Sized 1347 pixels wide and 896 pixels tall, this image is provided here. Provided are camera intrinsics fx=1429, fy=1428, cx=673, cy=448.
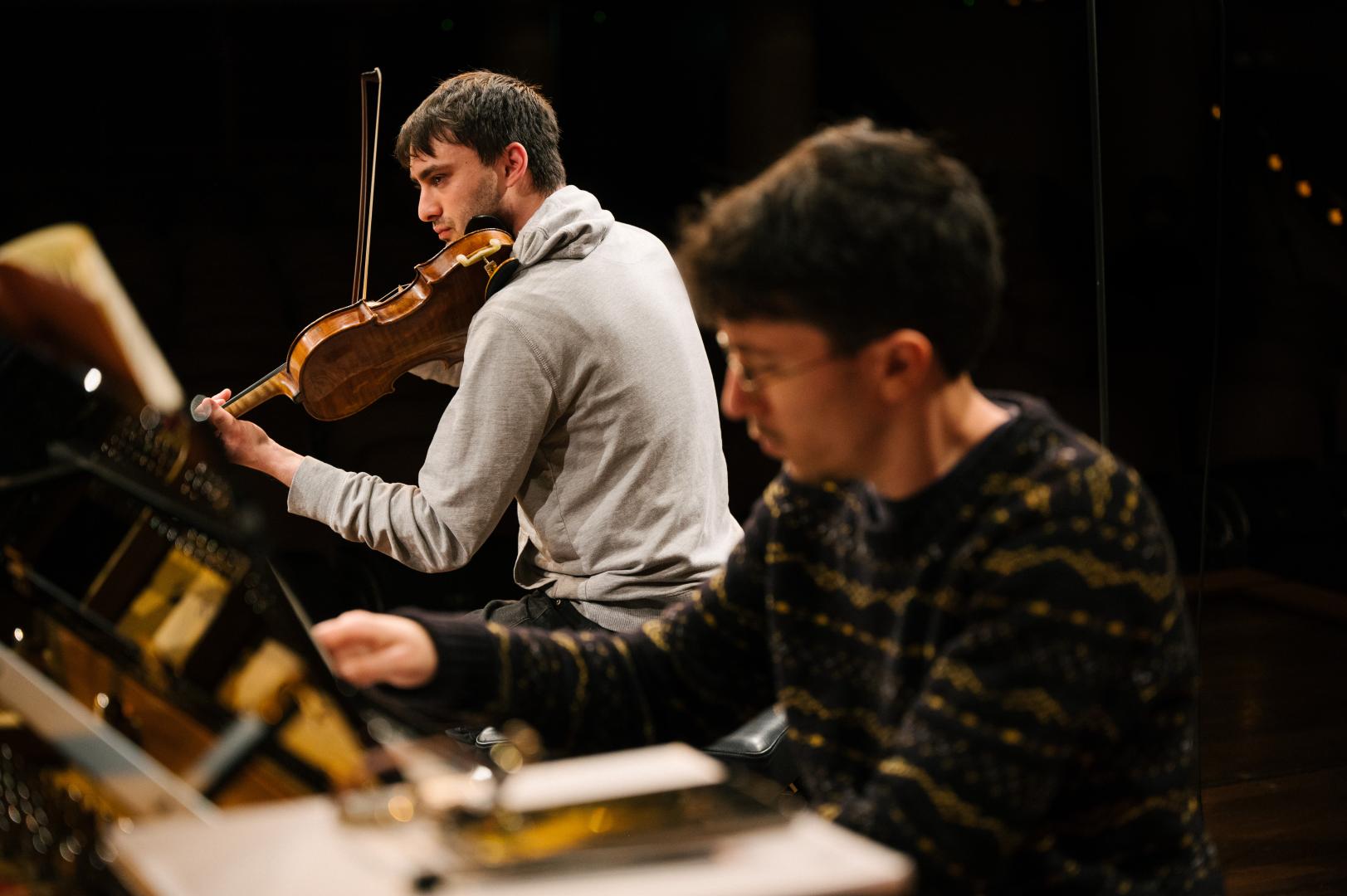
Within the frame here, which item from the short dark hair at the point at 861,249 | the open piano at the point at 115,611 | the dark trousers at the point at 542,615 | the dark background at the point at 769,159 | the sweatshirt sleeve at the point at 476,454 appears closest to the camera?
the open piano at the point at 115,611

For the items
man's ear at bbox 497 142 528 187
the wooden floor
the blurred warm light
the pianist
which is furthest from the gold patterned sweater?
the wooden floor

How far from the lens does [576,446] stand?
2.03m

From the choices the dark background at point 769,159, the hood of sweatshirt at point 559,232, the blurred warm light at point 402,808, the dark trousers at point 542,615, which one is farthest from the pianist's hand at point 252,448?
the blurred warm light at point 402,808

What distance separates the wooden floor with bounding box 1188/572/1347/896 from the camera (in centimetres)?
280

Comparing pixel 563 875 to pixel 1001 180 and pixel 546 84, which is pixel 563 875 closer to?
pixel 546 84

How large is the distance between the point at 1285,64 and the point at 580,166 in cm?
143

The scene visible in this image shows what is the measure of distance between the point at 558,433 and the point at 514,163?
0.43 meters

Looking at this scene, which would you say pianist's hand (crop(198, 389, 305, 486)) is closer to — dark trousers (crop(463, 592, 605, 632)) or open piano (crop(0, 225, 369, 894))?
dark trousers (crop(463, 592, 605, 632))

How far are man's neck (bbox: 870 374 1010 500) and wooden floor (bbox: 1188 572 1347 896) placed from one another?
6.43 feet

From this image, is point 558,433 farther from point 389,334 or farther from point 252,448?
point 252,448

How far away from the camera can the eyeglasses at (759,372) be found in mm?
1054

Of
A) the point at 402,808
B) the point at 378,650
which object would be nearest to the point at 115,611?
the point at 378,650

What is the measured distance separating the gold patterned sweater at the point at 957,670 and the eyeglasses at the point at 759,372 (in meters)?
0.14

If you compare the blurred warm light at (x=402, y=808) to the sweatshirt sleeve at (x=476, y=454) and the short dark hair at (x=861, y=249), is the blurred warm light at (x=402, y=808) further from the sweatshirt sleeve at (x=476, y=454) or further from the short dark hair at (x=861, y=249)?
the sweatshirt sleeve at (x=476, y=454)
